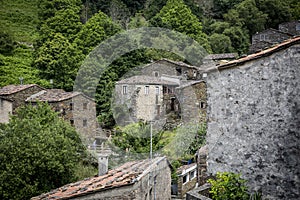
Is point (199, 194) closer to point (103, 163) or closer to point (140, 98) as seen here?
point (140, 98)

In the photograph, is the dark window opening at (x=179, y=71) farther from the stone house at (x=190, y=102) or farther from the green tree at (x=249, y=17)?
the green tree at (x=249, y=17)

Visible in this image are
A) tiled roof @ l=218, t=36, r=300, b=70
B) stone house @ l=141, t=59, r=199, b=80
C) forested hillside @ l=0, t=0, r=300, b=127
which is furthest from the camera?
forested hillside @ l=0, t=0, r=300, b=127

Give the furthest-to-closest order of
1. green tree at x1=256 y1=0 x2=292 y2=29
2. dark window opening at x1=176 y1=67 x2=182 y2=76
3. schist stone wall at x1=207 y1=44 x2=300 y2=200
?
1. green tree at x1=256 y1=0 x2=292 y2=29
2. dark window opening at x1=176 y1=67 x2=182 y2=76
3. schist stone wall at x1=207 y1=44 x2=300 y2=200

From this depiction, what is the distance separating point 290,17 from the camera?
3597 cm

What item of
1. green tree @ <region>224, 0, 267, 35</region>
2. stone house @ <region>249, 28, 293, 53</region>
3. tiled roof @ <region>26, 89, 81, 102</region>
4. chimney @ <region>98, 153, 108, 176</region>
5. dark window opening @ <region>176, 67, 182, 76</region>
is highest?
green tree @ <region>224, 0, 267, 35</region>

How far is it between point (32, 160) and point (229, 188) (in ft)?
27.4

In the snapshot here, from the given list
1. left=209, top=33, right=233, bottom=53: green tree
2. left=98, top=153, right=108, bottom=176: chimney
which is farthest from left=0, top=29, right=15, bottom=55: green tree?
left=98, top=153, right=108, bottom=176: chimney

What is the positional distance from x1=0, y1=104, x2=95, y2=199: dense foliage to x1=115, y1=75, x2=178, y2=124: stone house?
7255mm

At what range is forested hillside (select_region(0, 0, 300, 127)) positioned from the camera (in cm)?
2542

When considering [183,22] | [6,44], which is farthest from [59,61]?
[183,22]

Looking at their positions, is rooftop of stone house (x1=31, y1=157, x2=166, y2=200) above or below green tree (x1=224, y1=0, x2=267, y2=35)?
below

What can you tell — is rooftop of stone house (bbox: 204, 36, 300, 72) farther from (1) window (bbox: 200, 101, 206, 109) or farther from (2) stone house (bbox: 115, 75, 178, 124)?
(1) window (bbox: 200, 101, 206, 109)

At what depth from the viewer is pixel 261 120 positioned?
5.52m

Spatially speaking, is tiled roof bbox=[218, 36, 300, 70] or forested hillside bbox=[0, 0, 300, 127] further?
forested hillside bbox=[0, 0, 300, 127]
